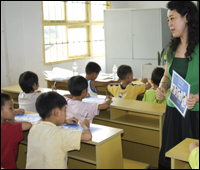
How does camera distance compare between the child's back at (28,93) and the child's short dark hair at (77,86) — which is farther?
the child's back at (28,93)

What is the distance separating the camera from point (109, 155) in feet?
7.14

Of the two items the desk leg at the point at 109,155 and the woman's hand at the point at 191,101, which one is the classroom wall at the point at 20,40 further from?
the woman's hand at the point at 191,101

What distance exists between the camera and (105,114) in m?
3.37

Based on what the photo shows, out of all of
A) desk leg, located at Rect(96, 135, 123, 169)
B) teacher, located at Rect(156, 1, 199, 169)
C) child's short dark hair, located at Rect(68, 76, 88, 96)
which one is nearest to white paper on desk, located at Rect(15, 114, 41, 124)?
child's short dark hair, located at Rect(68, 76, 88, 96)

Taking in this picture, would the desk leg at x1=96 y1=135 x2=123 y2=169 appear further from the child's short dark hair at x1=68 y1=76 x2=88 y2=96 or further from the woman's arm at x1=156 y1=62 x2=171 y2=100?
the child's short dark hair at x1=68 y1=76 x2=88 y2=96

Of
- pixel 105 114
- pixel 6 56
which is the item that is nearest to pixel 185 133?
pixel 105 114

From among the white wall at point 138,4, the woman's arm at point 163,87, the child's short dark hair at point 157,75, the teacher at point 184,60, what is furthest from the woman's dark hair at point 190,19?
the white wall at point 138,4

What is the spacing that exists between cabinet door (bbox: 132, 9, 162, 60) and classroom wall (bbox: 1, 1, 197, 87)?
6.61ft

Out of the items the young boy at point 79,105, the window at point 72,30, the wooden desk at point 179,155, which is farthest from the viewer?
the window at point 72,30

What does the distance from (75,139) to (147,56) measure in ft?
15.9

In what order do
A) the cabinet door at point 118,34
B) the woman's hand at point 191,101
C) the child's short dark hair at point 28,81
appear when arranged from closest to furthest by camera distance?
the woman's hand at point 191,101, the child's short dark hair at point 28,81, the cabinet door at point 118,34

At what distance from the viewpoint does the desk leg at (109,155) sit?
2090 millimetres

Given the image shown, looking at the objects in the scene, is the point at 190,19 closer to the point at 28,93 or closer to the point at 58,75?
the point at 28,93

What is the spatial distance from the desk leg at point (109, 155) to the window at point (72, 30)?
4.08 m
